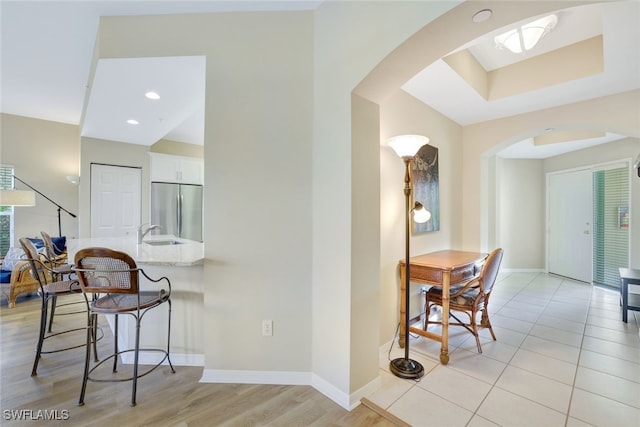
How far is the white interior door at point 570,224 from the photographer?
4.78 m

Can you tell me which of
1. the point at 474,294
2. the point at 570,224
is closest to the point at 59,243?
the point at 474,294

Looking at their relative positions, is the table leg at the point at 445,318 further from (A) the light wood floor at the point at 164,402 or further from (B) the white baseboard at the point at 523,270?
(B) the white baseboard at the point at 523,270

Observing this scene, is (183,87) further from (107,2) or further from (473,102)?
(473,102)

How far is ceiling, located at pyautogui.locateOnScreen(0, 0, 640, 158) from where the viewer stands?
2.02 meters

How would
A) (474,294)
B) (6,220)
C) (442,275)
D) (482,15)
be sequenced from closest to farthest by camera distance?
(482,15), (442,275), (474,294), (6,220)

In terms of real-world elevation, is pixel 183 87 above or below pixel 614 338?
above

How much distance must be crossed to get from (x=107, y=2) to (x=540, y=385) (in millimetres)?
4191

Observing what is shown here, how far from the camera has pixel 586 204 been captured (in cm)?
482

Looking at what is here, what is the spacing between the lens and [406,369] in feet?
6.75

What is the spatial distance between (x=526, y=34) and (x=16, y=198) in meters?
6.11

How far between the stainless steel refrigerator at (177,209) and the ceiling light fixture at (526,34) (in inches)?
194

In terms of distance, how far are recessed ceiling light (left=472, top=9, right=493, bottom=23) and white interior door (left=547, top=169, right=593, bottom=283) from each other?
5160 millimetres

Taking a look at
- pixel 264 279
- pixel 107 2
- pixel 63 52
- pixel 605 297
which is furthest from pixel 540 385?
pixel 63 52

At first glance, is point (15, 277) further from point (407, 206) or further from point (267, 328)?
point (407, 206)
